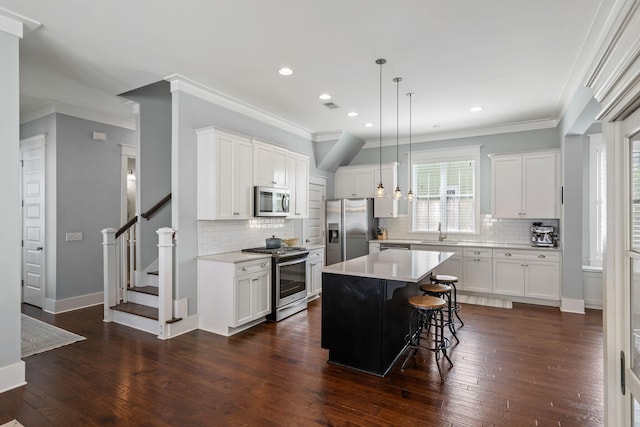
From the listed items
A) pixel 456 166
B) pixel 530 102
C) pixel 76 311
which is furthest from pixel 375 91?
pixel 76 311

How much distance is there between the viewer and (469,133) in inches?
254

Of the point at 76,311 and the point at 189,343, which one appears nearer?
the point at 189,343

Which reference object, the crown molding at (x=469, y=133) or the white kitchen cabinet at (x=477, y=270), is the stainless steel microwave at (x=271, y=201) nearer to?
the crown molding at (x=469, y=133)

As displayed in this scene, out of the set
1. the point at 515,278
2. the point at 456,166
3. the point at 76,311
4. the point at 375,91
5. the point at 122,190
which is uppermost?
the point at 375,91

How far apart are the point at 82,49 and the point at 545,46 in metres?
4.45

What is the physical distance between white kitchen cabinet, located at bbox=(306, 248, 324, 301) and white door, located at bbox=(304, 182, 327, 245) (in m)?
0.93

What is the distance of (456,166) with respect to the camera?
6605 millimetres

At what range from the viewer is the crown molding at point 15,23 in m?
2.76

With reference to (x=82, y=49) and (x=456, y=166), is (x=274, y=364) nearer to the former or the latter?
(x=82, y=49)

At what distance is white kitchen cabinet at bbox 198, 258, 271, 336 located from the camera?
13.3ft

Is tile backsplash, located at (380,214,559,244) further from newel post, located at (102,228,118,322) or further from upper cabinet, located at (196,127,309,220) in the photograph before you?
newel post, located at (102,228,118,322)

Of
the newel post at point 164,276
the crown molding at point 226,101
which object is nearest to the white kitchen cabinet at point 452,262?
the crown molding at point 226,101

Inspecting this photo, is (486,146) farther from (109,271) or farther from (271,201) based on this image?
(109,271)

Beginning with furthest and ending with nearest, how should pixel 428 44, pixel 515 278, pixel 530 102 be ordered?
pixel 515 278
pixel 530 102
pixel 428 44
